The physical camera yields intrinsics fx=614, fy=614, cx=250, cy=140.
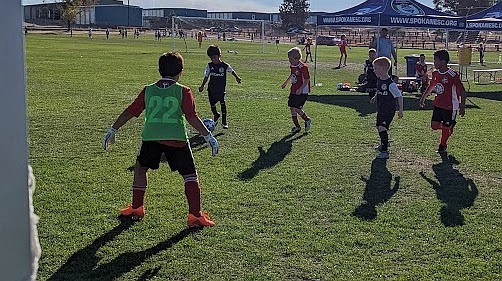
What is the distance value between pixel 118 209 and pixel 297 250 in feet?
6.85

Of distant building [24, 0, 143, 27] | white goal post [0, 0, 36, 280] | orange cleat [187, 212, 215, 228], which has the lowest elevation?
orange cleat [187, 212, 215, 228]

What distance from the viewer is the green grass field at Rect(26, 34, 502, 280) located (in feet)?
16.4

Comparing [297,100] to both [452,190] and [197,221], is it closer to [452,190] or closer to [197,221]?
[452,190]

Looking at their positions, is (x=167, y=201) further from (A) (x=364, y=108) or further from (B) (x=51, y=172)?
(A) (x=364, y=108)

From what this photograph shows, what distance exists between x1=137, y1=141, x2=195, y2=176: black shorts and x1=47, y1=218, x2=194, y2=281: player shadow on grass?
676mm

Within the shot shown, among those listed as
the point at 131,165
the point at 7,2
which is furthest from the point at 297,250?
the point at 7,2

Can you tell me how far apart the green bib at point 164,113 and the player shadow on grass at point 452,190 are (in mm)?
2869

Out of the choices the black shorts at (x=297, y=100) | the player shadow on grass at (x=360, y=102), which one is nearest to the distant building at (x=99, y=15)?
the player shadow on grass at (x=360, y=102)

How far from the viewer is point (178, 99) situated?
5602 millimetres

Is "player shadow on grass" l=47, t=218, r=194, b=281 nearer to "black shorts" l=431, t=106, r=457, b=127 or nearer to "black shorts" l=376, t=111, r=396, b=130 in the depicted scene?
"black shorts" l=376, t=111, r=396, b=130

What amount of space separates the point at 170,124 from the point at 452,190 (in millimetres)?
3836

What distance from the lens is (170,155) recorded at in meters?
5.77

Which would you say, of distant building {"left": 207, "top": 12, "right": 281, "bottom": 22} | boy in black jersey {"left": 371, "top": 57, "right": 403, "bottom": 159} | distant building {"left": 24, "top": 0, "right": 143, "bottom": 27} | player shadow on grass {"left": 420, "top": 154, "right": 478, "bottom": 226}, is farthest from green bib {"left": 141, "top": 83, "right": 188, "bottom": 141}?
distant building {"left": 207, "top": 12, "right": 281, "bottom": 22}

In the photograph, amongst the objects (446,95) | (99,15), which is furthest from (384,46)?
(99,15)
